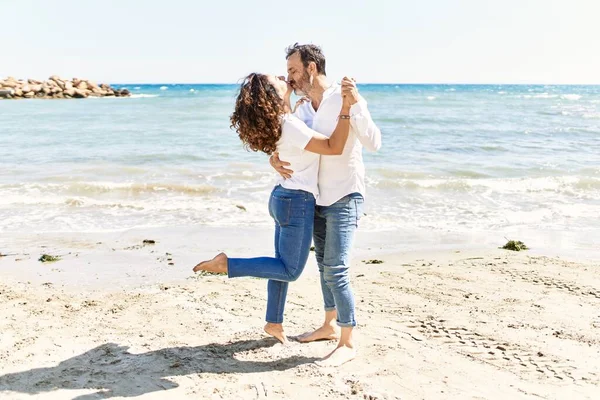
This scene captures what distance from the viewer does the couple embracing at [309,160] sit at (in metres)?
3.60

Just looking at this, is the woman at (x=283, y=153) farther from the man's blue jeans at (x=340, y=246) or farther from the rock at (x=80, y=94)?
the rock at (x=80, y=94)

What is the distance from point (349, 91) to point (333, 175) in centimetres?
58

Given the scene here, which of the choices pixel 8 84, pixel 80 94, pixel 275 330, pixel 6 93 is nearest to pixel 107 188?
pixel 275 330

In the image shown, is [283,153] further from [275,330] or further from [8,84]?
[8,84]

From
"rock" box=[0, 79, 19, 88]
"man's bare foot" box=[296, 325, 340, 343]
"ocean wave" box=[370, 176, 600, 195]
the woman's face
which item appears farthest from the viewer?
"rock" box=[0, 79, 19, 88]

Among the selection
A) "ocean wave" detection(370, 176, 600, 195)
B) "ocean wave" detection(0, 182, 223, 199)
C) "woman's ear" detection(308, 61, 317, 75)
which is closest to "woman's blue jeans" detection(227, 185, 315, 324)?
"woman's ear" detection(308, 61, 317, 75)

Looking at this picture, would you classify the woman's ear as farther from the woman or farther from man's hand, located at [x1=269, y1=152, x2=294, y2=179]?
man's hand, located at [x1=269, y1=152, x2=294, y2=179]

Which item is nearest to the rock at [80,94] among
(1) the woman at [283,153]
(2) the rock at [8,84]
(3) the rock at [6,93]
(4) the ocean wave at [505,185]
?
(2) the rock at [8,84]

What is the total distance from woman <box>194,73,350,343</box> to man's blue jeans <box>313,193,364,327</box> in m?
0.13

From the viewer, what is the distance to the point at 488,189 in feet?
37.7

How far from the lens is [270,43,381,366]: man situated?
3754 mm

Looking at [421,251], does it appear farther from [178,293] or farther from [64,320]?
[64,320]

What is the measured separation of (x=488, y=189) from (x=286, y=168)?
8.53 m

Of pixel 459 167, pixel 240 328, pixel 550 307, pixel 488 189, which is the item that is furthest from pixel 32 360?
pixel 459 167
